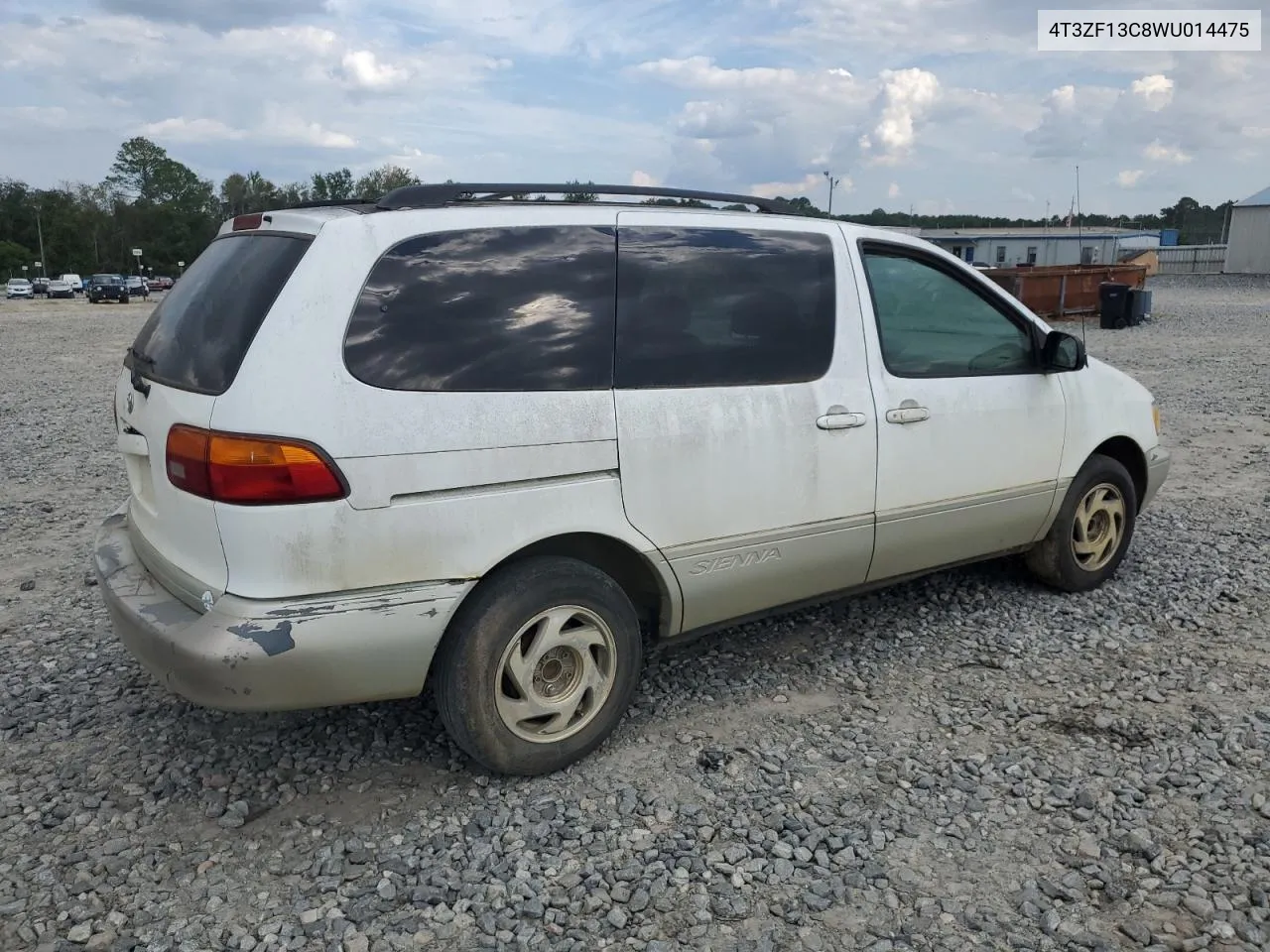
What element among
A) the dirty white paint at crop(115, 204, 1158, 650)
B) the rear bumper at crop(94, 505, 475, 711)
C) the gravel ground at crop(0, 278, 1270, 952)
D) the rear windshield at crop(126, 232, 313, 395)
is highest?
the rear windshield at crop(126, 232, 313, 395)

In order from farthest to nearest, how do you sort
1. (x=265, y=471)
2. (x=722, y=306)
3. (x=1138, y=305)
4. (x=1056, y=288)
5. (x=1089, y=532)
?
1. (x=1056, y=288)
2. (x=1138, y=305)
3. (x=1089, y=532)
4. (x=722, y=306)
5. (x=265, y=471)

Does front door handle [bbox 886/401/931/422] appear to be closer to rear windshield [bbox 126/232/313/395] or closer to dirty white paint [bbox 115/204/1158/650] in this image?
dirty white paint [bbox 115/204/1158/650]

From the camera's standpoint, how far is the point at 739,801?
10.6ft

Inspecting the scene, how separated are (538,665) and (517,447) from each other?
77 cm

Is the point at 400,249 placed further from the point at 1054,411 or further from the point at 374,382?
the point at 1054,411

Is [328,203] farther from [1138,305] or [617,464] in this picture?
[1138,305]

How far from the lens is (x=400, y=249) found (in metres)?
3.07

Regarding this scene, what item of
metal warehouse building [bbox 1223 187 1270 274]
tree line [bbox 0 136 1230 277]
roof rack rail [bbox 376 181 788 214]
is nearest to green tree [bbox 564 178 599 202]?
roof rack rail [bbox 376 181 788 214]

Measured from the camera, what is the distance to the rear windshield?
2.95 m

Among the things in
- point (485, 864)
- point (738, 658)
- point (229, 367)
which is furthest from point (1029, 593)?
point (229, 367)

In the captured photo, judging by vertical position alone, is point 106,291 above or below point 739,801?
above

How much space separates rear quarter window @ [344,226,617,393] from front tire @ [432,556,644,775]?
66 cm

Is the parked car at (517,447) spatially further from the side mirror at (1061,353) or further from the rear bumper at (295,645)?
the side mirror at (1061,353)

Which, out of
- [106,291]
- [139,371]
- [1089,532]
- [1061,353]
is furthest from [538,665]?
[106,291]
